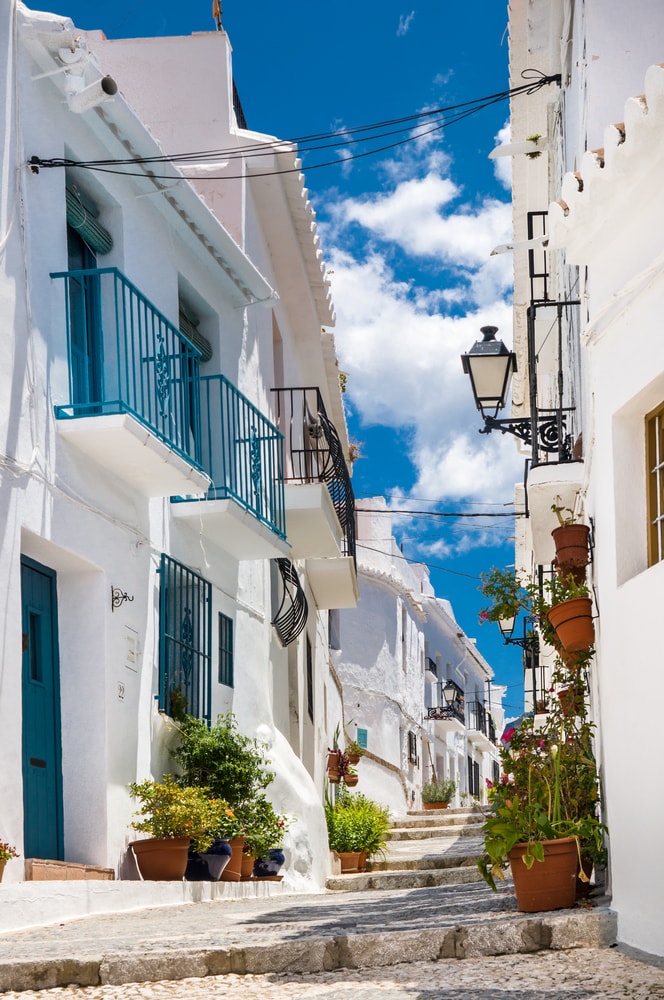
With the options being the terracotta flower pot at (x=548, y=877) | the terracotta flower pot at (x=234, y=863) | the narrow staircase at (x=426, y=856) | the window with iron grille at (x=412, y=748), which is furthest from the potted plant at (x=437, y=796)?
the terracotta flower pot at (x=548, y=877)

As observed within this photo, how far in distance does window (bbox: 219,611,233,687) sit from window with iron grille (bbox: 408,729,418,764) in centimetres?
2276

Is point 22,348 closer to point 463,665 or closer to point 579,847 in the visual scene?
point 579,847

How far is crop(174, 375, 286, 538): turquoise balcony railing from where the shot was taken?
12.6 m

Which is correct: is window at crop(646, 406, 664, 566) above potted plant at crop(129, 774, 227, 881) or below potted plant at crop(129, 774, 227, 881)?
above

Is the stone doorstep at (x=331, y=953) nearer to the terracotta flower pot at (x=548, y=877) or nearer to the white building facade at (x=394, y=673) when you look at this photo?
the terracotta flower pot at (x=548, y=877)

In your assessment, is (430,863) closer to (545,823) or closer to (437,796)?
(545,823)

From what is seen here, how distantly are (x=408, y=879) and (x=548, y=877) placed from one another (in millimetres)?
7004

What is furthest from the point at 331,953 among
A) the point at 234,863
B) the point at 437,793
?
the point at 437,793

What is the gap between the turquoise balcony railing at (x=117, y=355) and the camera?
9648mm

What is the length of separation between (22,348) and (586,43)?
14.6 ft

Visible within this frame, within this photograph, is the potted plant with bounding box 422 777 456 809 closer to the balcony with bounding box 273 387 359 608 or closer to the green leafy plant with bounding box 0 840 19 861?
the balcony with bounding box 273 387 359 608

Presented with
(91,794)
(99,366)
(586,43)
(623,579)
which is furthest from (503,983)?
(586,43)

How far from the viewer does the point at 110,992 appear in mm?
5410

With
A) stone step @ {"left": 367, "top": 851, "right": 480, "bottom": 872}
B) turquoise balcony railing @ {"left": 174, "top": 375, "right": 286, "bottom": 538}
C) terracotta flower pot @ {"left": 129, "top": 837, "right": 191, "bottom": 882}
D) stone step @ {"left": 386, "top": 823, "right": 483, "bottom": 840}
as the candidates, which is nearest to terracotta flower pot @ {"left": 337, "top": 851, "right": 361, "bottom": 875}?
stone step @ {"left": 367, "top": 851, "right": 480, "bottom": 872}
